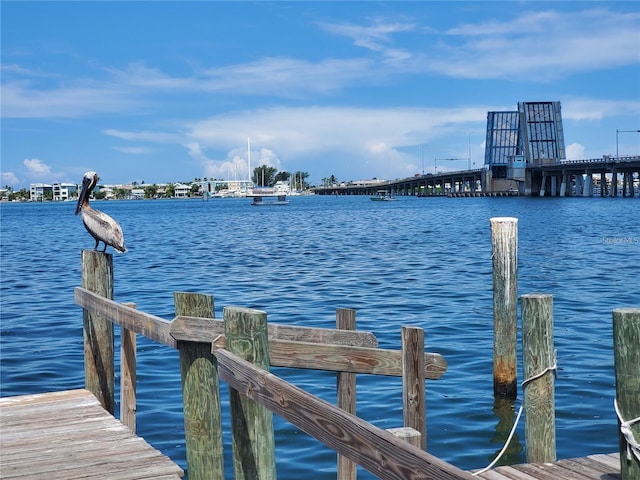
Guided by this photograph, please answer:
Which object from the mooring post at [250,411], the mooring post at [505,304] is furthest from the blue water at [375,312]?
the mooring post at [250,411]

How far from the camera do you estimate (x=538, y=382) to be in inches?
258

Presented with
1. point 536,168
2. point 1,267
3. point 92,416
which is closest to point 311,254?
point 1,267

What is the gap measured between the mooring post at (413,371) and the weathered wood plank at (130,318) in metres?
1.42

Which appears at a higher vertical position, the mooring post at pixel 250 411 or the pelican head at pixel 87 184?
the pelican head at pixel 87 184

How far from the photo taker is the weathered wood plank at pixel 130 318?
16.4 feet

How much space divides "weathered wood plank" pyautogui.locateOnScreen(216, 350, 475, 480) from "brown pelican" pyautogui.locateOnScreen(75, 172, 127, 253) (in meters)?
4.06

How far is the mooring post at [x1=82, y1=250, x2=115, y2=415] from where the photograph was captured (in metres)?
7.29

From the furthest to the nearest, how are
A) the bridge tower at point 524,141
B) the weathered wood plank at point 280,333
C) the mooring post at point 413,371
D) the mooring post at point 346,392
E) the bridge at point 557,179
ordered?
the bridge tower at point 524,141 < the bridge at point 557,179 < the mooring post at point 346,392 < the mooring post at point 413,371 < the weathered wood plank at point 280,333

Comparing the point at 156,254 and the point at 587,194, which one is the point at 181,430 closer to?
the point at 156,254

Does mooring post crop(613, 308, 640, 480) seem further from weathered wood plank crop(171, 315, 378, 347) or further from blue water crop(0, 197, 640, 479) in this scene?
blue water crop(0, 197, 640, 479)

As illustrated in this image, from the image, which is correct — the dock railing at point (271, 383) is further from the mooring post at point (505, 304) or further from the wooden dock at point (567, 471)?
the mooring post at point (505, 304)

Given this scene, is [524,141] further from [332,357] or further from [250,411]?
[250,411]

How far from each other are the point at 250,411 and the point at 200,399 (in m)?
0.77

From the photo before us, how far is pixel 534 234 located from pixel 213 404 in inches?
1760
